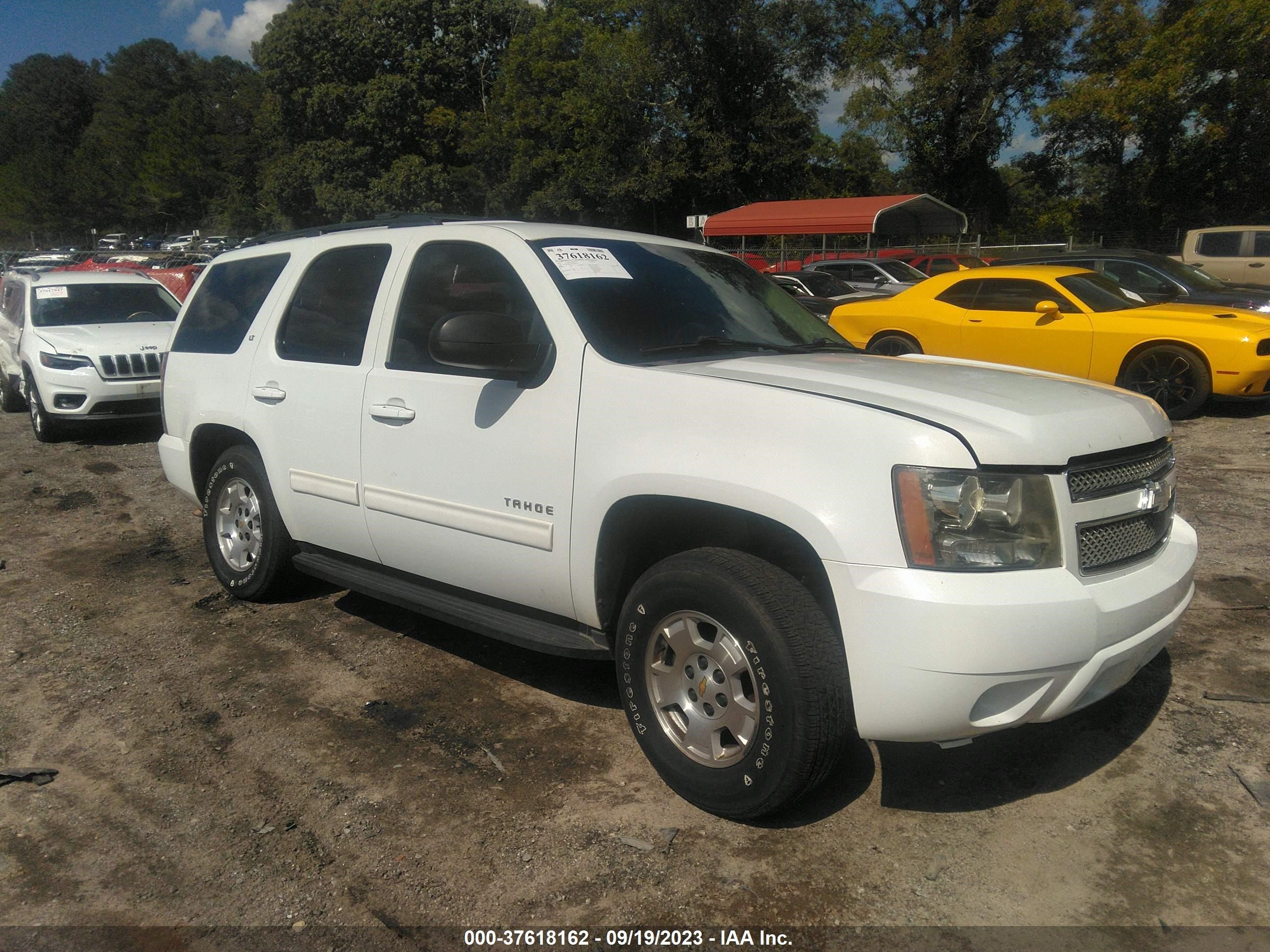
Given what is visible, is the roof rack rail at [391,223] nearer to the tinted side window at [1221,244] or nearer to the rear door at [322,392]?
the rear door at [322,392]

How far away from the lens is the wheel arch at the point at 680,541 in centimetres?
280

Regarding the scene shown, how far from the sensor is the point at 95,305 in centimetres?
1083

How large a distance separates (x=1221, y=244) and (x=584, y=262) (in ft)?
61.2

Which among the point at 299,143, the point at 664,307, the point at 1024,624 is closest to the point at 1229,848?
the point at 1024,624

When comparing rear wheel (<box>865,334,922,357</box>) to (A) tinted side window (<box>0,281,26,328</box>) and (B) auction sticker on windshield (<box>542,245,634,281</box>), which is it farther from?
(A) tinted side window (<box>0,281,26,328</box>)

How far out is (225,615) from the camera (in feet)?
16.4

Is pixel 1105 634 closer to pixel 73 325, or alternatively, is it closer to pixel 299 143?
pixel 73 325

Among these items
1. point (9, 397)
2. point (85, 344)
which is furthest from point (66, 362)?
point (9, 397)

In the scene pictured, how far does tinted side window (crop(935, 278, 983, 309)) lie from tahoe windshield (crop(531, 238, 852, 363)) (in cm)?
662

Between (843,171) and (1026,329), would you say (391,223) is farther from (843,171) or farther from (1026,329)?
(843,171)

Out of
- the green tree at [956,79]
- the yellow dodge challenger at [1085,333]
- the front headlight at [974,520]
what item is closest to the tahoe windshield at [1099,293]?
the yellow dodge challenger at [1085,333]

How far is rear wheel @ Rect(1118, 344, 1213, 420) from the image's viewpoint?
29.1 feet

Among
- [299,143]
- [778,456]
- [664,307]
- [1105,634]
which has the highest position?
[299,143]

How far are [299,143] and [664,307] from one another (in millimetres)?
57774
